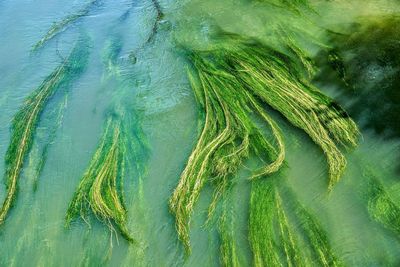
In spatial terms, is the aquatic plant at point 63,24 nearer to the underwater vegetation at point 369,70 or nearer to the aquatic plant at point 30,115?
the aquatic plant at point 30,115

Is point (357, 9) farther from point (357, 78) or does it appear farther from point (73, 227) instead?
point (73, 227)

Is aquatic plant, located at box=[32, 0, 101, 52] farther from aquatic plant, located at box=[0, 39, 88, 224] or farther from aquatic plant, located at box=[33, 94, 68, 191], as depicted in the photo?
aquatic plant, located at box=[33, 94, 68, 191]

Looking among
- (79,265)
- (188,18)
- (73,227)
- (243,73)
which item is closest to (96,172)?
(73,227)

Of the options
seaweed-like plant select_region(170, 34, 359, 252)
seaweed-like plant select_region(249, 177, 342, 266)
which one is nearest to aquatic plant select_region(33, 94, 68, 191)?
seaweed-like plant select_region(170, 34, 359, 252)

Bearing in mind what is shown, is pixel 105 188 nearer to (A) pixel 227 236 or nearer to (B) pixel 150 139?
(B) pixel 150 139

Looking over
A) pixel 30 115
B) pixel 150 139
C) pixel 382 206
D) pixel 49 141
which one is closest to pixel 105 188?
pixel 150 139

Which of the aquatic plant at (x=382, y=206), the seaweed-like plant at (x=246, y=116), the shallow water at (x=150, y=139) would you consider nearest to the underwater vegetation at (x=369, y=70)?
the shallow water at (x=150, y=139)
